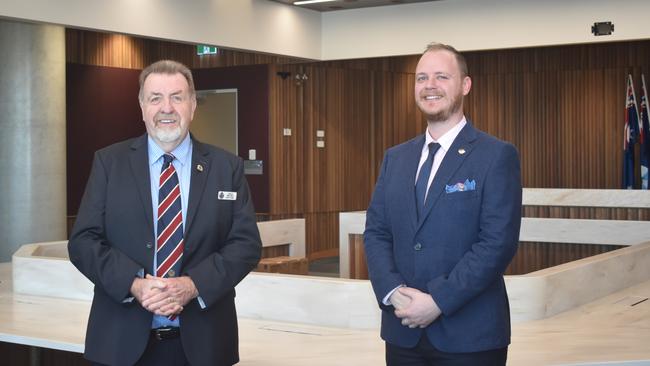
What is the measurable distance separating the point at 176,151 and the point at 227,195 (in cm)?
22

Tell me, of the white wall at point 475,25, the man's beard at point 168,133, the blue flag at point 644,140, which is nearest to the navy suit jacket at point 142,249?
the man's beard at point 168,133

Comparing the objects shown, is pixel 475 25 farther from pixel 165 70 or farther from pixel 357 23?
pixel 165 70

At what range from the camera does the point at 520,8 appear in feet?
40.8

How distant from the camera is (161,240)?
9.71 feet

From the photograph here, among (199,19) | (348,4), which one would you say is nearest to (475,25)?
(348,4)

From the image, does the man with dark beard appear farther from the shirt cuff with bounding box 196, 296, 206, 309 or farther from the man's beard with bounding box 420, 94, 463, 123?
the shirt cuff with bounding box 196, 296, 206, 309

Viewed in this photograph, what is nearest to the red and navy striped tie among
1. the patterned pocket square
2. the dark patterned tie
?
the dark patterned tie

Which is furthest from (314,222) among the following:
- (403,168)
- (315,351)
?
(403,168)

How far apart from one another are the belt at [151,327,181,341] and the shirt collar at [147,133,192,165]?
0.54 meters

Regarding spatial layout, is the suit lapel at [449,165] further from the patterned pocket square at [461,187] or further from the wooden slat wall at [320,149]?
the wooden slat wall at [320,149]

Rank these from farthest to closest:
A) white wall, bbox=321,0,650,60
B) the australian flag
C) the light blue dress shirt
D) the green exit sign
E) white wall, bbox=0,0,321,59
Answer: the australian flag → the green exit sign → white wall, bbox=321,0,650,60 → white wall, bbox=0,0,321,59 → the light blue dress shirt

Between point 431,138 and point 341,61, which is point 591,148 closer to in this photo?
point 341,61

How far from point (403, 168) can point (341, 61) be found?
39.2ft

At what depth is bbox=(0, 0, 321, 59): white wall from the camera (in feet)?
32.9
